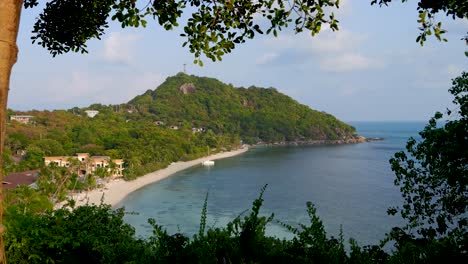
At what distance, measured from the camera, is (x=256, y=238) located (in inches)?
104

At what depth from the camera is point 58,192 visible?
27.6 metres

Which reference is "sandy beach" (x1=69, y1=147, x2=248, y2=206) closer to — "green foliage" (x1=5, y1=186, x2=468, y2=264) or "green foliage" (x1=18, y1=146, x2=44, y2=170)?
"green foliage" (x1=18, y1=146, x2=44, y2=170)

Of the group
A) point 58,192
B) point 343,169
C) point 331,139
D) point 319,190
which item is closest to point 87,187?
point 58,192

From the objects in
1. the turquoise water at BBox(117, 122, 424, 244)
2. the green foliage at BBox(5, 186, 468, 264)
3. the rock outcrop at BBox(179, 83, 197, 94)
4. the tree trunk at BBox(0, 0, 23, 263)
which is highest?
the rock outcrop at BBox(179, 83, 197, 94)

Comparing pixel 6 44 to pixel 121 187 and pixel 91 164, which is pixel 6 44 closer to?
pixel 121 187

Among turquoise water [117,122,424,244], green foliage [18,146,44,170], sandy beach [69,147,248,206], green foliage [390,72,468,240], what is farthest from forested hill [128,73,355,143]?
green foliage [390,72,468,240]

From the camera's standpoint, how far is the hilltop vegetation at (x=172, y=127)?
5003cm

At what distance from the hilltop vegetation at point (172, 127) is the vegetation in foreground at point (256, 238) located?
3157 centimetres

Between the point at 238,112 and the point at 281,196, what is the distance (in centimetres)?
7461

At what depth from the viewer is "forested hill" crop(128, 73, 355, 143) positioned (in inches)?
3861

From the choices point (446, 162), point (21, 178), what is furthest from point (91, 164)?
point (446, 162)

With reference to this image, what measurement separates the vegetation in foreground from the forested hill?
282 ft

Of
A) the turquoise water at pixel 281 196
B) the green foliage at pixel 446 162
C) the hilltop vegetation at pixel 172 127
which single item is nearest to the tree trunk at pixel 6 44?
the green foliage at pixel 446 162

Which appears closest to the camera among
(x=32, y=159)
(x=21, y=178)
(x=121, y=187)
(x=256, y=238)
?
(x=256, y=238)
